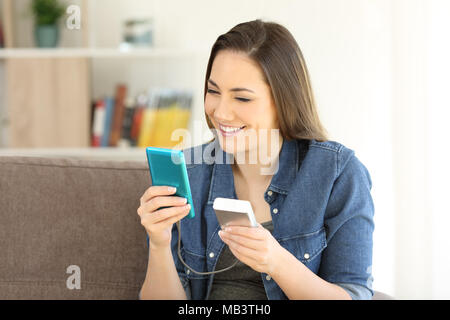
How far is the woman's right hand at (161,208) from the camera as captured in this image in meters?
1.09

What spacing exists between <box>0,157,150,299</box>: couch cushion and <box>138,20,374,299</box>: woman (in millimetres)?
125

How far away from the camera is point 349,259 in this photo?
3.83ft

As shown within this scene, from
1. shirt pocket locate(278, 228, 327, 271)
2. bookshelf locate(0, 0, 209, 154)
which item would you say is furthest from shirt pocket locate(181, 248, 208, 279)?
bookshelf locate(0, 0, 209, 154)

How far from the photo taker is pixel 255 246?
1037 millimetres

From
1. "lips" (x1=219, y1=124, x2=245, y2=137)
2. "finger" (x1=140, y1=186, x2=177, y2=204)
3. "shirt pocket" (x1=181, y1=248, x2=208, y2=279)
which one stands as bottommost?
"shirt pocket" (x1=181, y1=248, x2=208, y2=279)

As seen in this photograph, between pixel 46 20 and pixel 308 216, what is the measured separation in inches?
79.1

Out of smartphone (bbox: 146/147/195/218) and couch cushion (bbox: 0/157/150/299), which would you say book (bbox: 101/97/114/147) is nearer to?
couch cushion (bbox: 0/157/150/299)

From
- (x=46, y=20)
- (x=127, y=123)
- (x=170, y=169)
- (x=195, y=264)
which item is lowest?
(x=195, y=264)

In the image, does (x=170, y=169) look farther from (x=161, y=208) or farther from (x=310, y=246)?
(x=310, y=246)

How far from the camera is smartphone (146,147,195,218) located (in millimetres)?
1032

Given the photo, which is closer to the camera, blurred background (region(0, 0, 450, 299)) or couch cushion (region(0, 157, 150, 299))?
couch cushion (region(0, 157, 150, 299))

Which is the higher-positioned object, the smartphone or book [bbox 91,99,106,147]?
the smartphone

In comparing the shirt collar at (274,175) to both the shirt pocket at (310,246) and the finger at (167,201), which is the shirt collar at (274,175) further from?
the finger at (167,201)

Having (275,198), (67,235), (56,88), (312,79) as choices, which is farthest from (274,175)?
(56,88)
